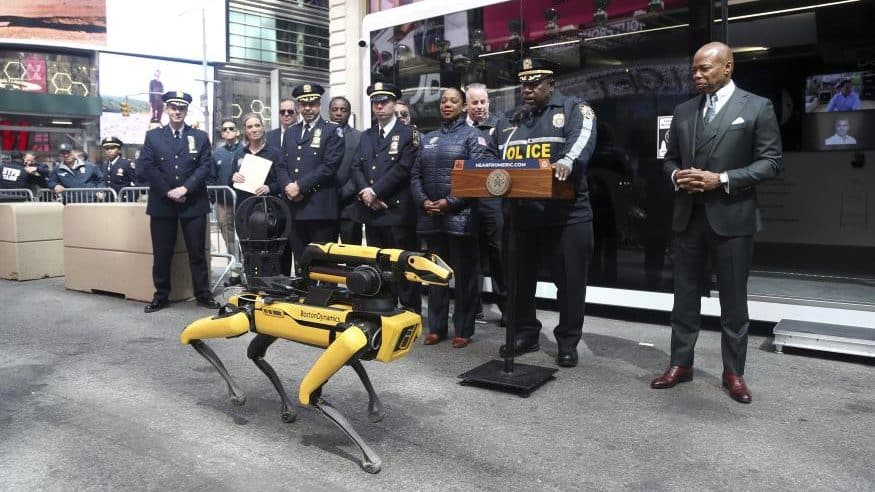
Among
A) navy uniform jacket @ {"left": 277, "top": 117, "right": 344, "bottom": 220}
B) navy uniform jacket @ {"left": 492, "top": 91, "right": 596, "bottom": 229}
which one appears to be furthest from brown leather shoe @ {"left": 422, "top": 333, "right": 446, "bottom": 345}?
navy uniform jacket @ {"left": 277, "top": 117, "right": 344, "bottom": 220}

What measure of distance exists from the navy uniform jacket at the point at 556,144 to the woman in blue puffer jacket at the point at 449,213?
372 mm

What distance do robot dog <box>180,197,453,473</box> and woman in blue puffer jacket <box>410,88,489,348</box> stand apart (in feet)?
6.05

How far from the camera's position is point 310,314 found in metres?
3.26

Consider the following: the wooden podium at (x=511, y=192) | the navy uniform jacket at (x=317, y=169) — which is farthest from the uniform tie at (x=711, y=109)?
the navy uniform jacket at (x=317, y=169)

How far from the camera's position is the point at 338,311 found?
318cm

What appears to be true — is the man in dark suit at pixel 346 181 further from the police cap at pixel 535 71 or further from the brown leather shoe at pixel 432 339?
the police cap at pixel 535 71

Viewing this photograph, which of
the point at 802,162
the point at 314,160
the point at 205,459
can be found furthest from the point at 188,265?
the point at 802,162

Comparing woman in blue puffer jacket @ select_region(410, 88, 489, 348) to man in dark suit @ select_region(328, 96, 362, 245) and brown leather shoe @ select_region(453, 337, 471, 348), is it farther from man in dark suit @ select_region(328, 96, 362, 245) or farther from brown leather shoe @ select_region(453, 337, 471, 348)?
man in dark suit @ select_region(328, 96, 362, 245)

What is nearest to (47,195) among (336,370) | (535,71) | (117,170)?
(117,170)

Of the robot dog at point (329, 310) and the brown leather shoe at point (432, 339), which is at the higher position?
the robot dog at point (329, 310)

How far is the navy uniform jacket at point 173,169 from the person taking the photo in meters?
6.91

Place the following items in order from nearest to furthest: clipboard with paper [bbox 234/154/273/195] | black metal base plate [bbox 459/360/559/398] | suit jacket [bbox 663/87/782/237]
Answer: suit jacket [bbox 663/87/782/237] → black metal base plate [bbox 459/360/559/398] → clipboard with paper [bbox 234/154/273/195]

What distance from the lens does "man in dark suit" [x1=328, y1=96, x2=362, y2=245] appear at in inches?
260

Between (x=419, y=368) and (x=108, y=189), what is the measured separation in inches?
297
